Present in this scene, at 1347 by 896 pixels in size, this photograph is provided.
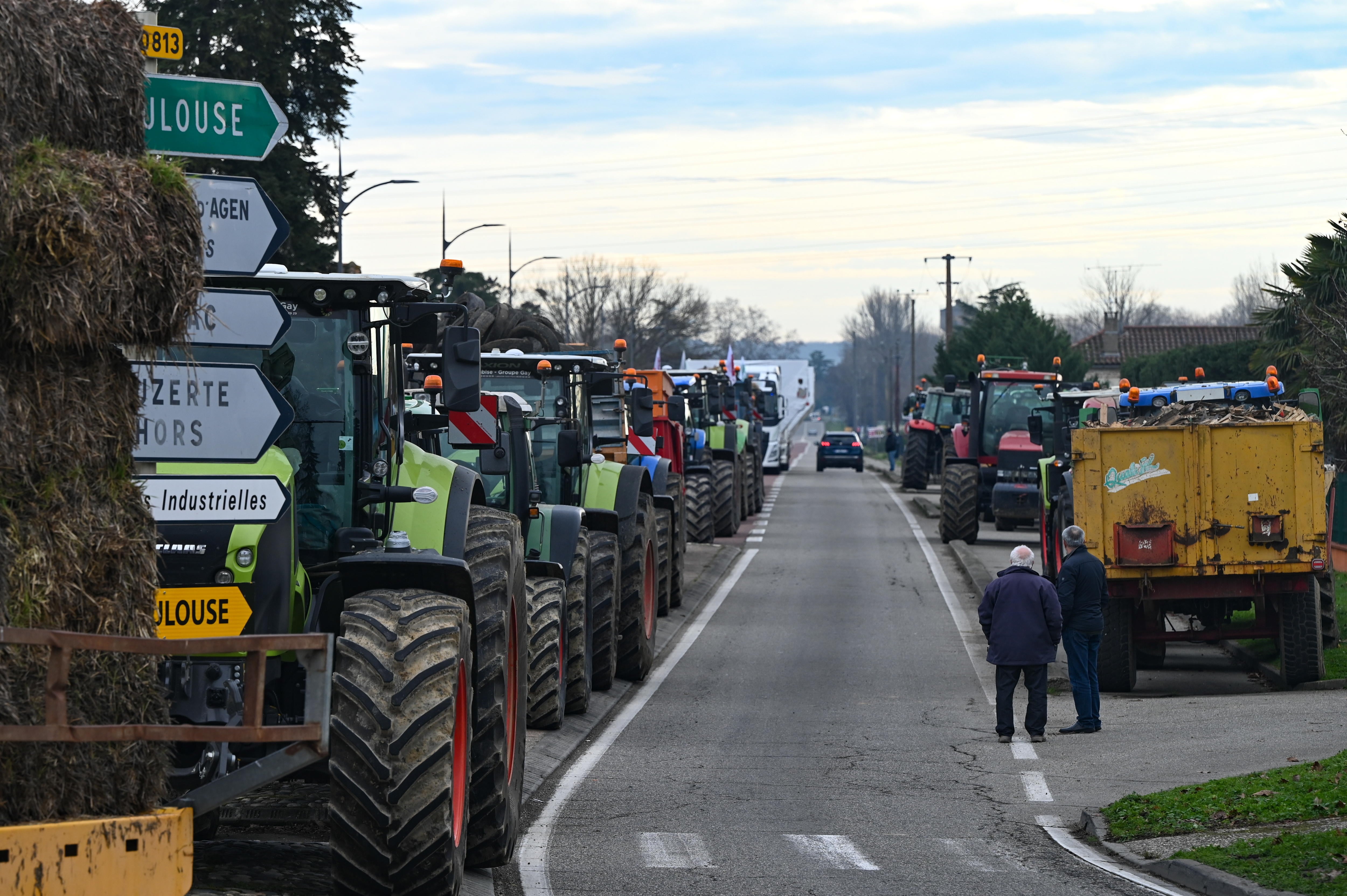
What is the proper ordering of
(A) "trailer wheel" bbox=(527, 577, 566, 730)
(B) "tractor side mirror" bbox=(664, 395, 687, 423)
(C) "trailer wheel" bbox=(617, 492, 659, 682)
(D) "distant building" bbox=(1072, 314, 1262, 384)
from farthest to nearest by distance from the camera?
(D) "distant building" bbox=(1072, 314, 1262, 384) < (B) "tractor side mirror" bbox=(664, 395, 687, 423) < (C) "trailer wheel" bbox=(617, 492, 659, 682) < (A) "trailer wheel" bbox=(527, 577, 566, 730)

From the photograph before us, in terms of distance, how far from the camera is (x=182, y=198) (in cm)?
532

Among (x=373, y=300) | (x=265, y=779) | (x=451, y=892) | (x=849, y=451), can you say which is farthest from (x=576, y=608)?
(x=849, y=451)

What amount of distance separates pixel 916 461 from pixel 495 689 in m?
43.3

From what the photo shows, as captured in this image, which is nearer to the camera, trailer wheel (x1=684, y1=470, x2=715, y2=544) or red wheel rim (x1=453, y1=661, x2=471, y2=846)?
red wheel rim (x1=453, y1=661, x2=471, y2=846)

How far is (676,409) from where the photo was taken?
2767 cm

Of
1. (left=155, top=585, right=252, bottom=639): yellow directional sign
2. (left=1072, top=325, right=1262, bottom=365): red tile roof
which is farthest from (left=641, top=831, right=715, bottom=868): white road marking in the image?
(left=1072, top=325, right=1262, bottom=365): red tile roof

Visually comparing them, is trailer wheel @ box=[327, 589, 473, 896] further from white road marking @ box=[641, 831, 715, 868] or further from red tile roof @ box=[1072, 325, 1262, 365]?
Answer: red tile roof @ box=[1072, 325, 1262, 365]

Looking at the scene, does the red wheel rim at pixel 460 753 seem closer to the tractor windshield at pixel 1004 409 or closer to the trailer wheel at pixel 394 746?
the trailer wheel at pixel 394 746

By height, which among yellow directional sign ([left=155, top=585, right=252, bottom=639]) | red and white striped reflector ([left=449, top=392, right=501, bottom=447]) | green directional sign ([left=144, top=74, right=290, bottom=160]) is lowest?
yellow directional sign ([left=155, top=585, right=252, bottom=639])

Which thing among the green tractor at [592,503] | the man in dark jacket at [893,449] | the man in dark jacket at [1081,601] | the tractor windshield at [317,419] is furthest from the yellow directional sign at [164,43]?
the man in dark jacket at [893,449]

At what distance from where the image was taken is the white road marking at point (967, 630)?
16.7 metres

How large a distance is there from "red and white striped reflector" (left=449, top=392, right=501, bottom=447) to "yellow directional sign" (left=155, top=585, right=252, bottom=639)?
621cm

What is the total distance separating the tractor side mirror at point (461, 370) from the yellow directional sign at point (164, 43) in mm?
2160

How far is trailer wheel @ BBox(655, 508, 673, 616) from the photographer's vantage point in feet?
67.3
